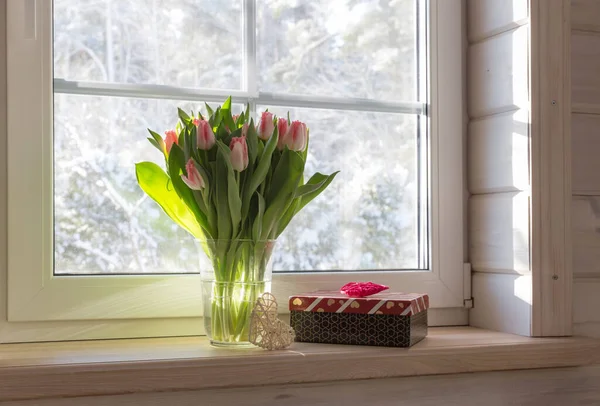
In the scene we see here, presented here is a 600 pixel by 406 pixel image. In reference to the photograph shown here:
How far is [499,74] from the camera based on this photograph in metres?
1.61

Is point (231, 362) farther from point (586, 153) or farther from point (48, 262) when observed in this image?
point (586, 153)

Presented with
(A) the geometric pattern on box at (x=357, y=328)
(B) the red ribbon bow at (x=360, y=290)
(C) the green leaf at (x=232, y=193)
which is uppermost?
(C) the green leaf at (x=232, y=193)

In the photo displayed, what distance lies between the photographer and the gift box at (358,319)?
136 centimetres

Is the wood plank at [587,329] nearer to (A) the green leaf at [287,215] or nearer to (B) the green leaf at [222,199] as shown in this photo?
(A) the green leaf at [287,215]

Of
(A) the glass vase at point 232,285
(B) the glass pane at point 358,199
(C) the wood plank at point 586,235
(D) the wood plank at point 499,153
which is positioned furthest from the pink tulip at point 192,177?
(C) the wood plank at point 586,235

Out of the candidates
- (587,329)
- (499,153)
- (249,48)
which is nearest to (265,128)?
(249,48)

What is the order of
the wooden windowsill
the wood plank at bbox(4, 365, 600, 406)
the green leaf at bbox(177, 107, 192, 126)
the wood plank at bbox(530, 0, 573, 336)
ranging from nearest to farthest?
the wooden windowsill → the wood plank at bbox(4, 365, 600, 406) → the green leaf at bbox(177, 107, 192, 126) → the wood plank at bbox(530, 0, 573, 336)

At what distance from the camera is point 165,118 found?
4.96ft

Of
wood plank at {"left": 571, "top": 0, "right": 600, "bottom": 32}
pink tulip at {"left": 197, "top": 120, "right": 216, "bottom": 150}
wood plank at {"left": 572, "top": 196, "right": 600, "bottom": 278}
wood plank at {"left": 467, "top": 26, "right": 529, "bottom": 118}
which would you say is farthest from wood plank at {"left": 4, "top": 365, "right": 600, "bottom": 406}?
wood plank at {"left": 571, "top": 0, "right": 600, "bottom": 32}

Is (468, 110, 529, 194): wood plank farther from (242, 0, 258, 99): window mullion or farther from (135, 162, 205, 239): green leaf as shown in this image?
(135, 162, 205, 239): green leaf

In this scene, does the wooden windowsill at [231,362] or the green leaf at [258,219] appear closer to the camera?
the wooden windowsill at [231,362]

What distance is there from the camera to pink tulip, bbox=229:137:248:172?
1.29m

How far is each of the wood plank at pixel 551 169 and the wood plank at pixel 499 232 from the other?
3 centimetres

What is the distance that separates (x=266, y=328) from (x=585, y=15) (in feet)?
2.91
